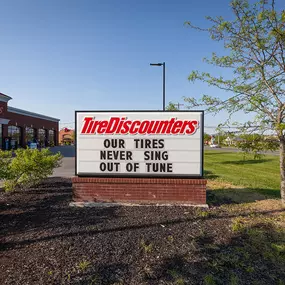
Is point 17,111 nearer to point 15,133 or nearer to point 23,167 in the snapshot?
point 15,133

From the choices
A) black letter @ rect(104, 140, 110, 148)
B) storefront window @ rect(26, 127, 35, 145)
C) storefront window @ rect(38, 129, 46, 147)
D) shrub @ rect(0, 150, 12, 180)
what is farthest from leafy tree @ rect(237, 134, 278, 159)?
storefront window @ rect(38, 129, 46, 147)

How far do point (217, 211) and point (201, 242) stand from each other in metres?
2.06

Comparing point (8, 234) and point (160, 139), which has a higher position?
point (160, 139)

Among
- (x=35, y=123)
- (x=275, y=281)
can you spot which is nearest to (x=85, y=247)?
(x=275, y=281)

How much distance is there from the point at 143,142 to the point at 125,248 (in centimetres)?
317

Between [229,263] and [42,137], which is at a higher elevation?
[42,137]

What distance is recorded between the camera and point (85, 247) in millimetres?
3881

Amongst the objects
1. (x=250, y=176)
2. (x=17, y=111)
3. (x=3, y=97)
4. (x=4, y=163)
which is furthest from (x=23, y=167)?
(x=17, y=111)

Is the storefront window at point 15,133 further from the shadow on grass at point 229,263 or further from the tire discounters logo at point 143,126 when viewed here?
the shadow on grass at point 229,263

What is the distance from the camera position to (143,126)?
21.0 ft

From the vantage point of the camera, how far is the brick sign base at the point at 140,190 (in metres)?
6.37

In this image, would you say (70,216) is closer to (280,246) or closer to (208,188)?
(280,246)

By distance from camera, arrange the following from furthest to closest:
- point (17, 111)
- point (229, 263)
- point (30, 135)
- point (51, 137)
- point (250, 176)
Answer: point (51, 137) → point (30, 135) → point (17, 111) → point (250, 176) → point (229, 263)

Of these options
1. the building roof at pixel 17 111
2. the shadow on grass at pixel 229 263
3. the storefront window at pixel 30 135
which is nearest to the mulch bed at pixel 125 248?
the shadow on grass at pixel 229 263
